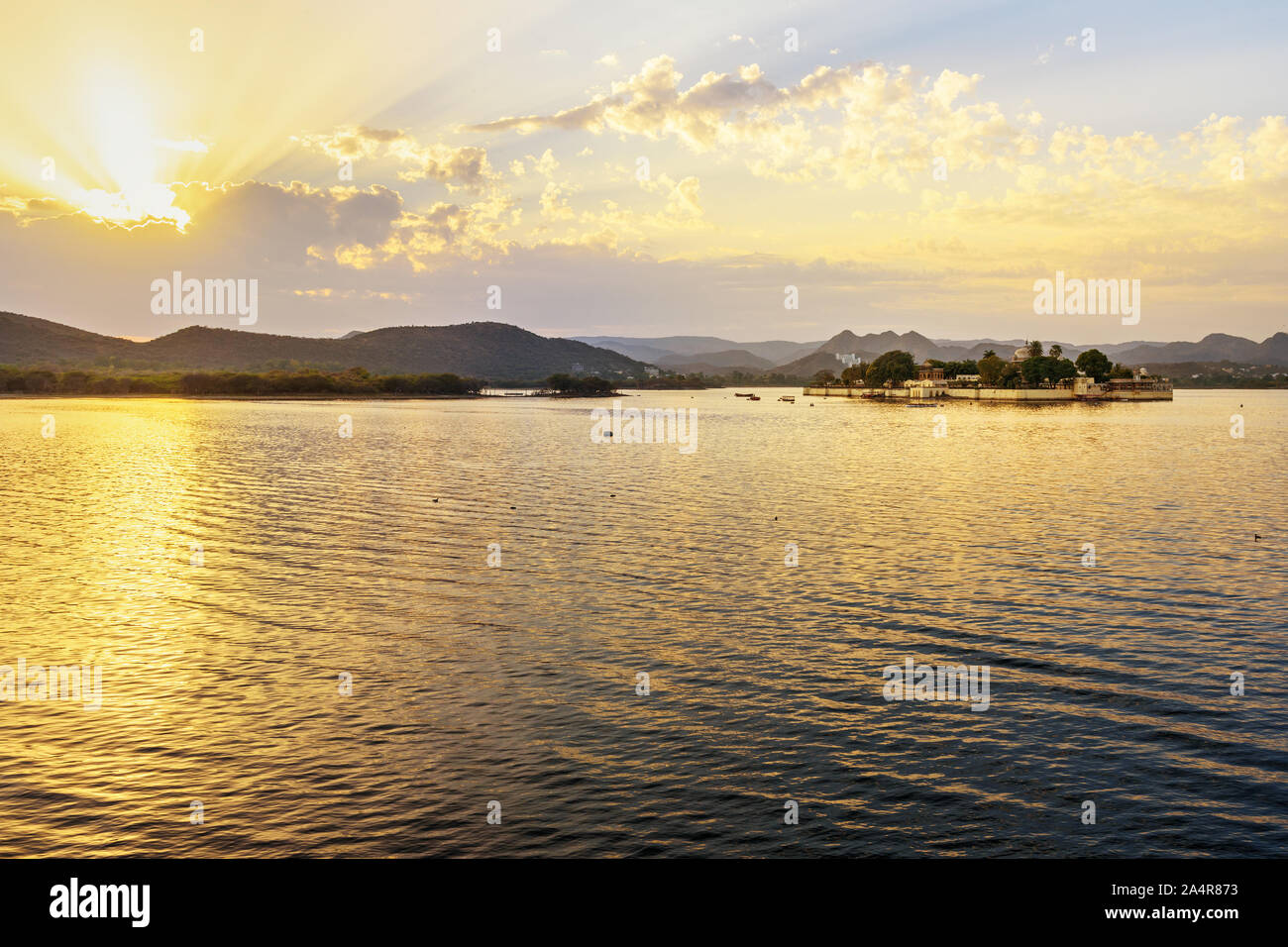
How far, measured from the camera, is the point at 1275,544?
51.1 m

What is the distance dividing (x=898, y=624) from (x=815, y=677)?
24.8 ft

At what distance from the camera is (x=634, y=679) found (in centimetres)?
2817

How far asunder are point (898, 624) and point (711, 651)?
8155 millimetres

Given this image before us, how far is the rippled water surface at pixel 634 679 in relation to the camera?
19094 mm

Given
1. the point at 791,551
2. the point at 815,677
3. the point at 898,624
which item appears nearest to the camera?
the point at 815,677

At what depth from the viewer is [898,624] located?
112ft

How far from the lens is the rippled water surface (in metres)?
19.1
